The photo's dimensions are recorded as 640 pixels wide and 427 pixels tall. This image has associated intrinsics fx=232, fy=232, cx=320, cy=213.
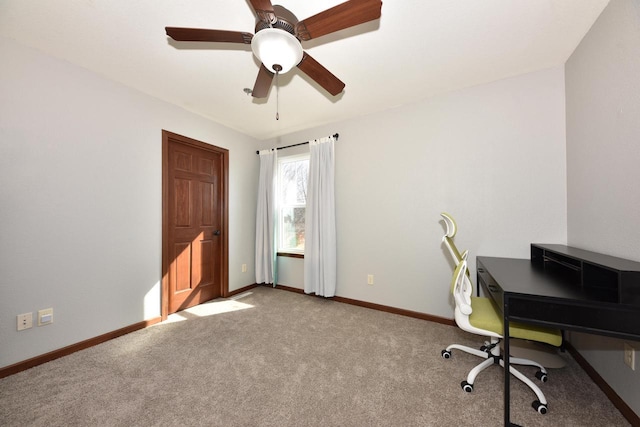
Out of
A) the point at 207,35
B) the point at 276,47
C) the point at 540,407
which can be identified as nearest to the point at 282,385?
the point at 540,407

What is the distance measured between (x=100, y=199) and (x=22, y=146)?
0.60 metres

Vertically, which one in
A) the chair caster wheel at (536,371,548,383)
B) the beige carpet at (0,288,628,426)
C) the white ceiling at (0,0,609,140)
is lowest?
the beige carpet at (0,288,628,426)

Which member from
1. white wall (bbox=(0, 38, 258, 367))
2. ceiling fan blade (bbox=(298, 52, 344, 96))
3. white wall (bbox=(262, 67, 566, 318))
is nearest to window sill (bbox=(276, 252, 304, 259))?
white wall (bbox=(262, 67, 566, 318))

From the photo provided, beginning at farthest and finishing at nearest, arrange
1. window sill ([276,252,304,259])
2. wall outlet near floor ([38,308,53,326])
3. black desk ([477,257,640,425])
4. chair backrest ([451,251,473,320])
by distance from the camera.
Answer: window sill ([276,252,304,259])
wall outlet near floor ([38,308,53,326])
chair backrest ([451,251,473,320])
black desk ([477,257,640,425])

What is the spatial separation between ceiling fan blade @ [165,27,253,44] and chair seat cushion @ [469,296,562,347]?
2269 millimetres

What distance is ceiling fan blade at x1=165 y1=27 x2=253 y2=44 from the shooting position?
1292 mm

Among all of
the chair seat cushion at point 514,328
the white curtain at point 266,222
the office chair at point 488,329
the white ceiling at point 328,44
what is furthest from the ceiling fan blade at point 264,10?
the white curtain at point 266,222

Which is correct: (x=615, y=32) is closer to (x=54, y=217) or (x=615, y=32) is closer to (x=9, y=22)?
(x=9, y=22)

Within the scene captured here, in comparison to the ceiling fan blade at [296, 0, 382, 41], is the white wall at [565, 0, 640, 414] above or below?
below

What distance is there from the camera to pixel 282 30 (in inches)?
49.3

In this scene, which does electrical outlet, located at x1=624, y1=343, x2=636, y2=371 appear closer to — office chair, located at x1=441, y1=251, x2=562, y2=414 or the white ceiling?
office chair, located at x1=441, y1=251, x2=562, y2=414

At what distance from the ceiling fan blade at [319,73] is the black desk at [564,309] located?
1.73 m

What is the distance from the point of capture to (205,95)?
2.61m

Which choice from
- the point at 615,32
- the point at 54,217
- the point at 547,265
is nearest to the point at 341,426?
the point at 547,265
